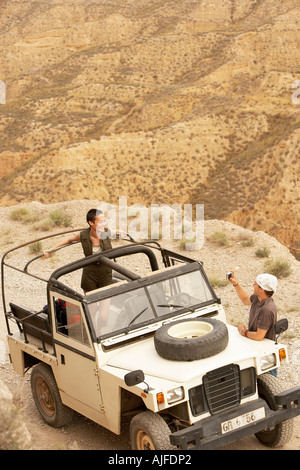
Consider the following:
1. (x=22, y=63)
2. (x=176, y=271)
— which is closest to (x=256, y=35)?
(x=22, y=63)

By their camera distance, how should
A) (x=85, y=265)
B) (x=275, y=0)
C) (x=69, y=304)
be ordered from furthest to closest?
(x=275, y=0) → (x=85, y=265) → (x=69, y=304)

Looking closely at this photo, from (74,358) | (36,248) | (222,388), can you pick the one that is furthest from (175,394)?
(36,248)

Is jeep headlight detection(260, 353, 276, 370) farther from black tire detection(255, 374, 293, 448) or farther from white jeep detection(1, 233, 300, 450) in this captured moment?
black tire detection(255, 374, 293, 448)

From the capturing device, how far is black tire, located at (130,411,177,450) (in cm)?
604

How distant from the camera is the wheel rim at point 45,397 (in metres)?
7.99

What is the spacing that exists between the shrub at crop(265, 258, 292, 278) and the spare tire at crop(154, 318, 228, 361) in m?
6.90

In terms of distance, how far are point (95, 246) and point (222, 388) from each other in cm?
295

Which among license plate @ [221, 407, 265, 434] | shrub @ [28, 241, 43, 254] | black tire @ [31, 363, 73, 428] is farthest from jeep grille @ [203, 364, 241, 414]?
shrub @ [28, 241, 43, 254]

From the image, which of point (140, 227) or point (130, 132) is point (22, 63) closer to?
point (130, 132)

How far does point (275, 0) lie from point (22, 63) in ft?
86.7

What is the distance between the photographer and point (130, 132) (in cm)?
3891

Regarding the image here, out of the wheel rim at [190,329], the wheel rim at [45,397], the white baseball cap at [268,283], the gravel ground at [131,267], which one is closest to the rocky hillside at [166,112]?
the gravel ground at [131,267]

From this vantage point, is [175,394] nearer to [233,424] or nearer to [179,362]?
[179,362]

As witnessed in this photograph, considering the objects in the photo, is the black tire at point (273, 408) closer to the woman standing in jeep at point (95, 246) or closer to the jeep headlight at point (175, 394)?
the jeep headlight at point (175, 394)
